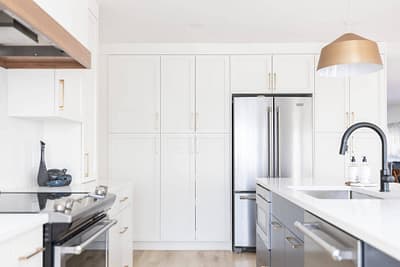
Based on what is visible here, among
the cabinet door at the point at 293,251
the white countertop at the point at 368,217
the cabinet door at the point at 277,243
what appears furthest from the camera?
the cabinet door at the point at 277,243

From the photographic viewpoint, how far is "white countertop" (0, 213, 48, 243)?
1.34 m

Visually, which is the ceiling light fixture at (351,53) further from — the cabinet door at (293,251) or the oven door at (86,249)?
the oven door at (86,249)

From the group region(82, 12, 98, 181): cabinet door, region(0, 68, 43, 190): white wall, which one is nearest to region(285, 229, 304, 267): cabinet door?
region(82, 12, 98, 181): cabinet door

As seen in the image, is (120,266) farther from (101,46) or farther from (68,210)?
(101,46)

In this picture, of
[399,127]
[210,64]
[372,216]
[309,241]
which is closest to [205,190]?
[210,64]

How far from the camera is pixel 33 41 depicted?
82.7 inches

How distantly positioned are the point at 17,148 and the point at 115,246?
96 cm

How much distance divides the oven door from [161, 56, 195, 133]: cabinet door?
2384 millimetres

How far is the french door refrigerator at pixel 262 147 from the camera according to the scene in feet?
15.4

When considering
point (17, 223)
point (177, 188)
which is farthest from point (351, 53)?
point (177, 188)

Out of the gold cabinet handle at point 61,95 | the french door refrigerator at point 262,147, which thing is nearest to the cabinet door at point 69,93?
the gold cabinet handle at point 61,95

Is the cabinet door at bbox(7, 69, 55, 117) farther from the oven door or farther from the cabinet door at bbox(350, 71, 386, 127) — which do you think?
the cabinet door at bbox(350, 71, 386, 127)

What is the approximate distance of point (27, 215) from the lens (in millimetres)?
1651

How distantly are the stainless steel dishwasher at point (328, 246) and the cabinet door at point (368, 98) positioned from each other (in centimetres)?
323
